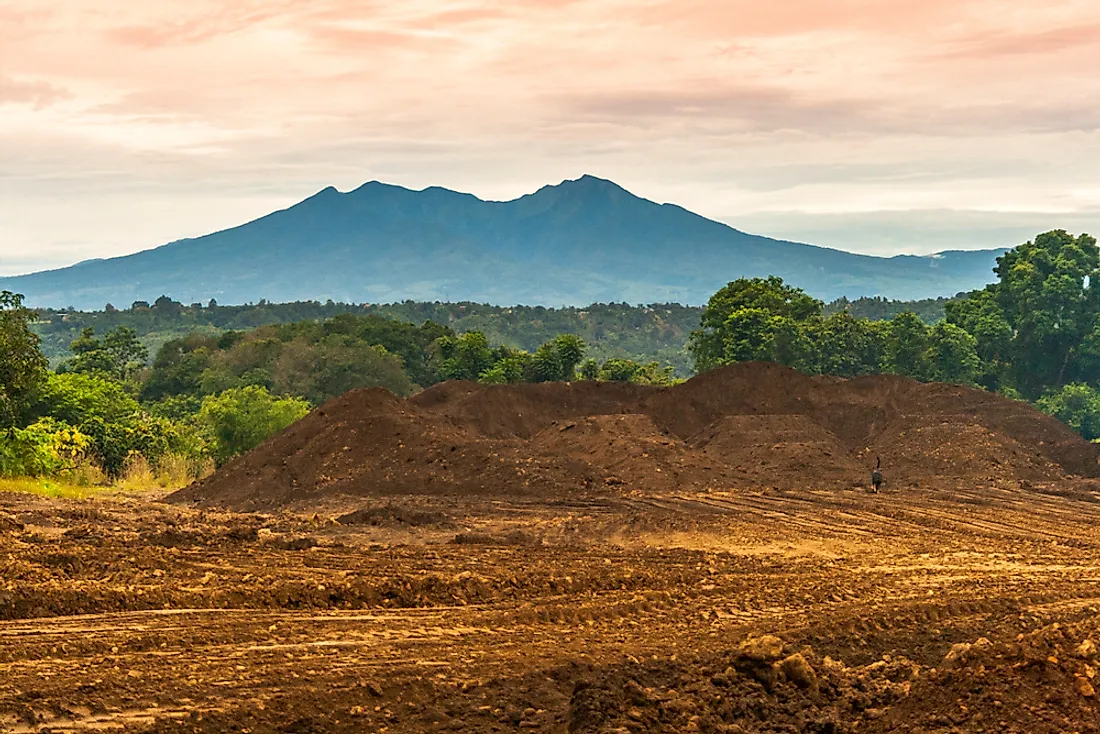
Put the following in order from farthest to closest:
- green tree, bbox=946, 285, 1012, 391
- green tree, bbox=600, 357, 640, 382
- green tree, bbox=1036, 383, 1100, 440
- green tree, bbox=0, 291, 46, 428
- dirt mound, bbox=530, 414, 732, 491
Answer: green tree, bbox=600, 357, 640, 382 → green tree, bbox=946, 285, 1012, 391 → green tree, bbox=1036, 383, 1100, 440 → dirt mound, bbox=530, 414, 732, 491 → green tree, bbox=0, 291, 46, 428

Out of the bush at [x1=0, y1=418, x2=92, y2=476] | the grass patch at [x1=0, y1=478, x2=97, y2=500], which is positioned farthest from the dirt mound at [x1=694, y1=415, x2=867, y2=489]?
the bush at [x1=0, y1=418, x2=92, y2=476]

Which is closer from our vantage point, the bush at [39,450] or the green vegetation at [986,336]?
the bush at [39,450]

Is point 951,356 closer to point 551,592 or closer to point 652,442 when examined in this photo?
point 652,442

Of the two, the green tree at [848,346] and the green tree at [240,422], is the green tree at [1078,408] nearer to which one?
the green tree at [848,346]

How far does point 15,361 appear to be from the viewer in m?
20.1

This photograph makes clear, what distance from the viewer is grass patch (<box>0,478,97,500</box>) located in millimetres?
19469

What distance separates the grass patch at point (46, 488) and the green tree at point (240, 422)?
603 centimetres

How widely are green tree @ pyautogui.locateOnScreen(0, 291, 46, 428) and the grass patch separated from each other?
1.19m

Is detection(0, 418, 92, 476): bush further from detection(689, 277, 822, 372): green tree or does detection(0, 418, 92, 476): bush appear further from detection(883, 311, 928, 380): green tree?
detection(883, 311, 928, 380): green tree

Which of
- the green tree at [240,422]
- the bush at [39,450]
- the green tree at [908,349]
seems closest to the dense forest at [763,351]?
the green tree at [908,349]

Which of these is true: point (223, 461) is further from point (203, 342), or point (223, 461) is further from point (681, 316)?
point (681, 316)

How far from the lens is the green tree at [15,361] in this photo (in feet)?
65.9

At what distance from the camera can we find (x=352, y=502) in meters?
20.5

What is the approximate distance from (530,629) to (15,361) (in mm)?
13838
